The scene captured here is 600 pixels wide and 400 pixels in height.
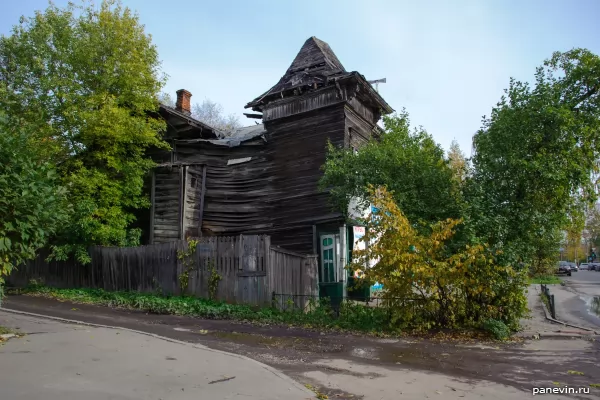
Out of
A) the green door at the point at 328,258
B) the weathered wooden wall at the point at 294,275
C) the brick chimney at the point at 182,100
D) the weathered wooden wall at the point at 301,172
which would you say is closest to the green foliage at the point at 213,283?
the weathered wooden wall at the point at 294,275

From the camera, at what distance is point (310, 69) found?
19812mm

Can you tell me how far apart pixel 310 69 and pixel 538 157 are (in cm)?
1120

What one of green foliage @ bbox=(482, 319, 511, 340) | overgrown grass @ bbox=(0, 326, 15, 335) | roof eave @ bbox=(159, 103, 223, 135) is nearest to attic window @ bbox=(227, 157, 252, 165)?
roof eave @ bbox=(159, 103, 223, 135)

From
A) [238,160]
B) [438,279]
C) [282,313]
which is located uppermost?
[238,160]

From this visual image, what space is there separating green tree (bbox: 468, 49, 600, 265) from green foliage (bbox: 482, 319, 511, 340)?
1863 millimetres

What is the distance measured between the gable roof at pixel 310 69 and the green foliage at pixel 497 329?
1150cm

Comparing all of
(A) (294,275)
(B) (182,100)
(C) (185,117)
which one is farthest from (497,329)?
(B) (182,100)

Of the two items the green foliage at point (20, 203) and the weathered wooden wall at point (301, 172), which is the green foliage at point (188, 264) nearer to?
the weathered wooden wall at point (301, 172)

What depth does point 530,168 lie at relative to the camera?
11281mm

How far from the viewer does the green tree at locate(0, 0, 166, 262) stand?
1692 centimetres

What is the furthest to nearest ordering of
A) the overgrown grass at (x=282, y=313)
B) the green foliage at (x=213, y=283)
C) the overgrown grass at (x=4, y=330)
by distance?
the green foliage at (x=213, y=283) < the overgrown grass at (x=282, y=313) < the overgrown grass at (x=4, y=330)

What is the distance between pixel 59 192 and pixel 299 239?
34.8ft

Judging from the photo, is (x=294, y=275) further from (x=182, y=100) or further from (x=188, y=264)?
(x=182, y=100)

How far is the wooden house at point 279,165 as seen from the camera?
59.5 ft
